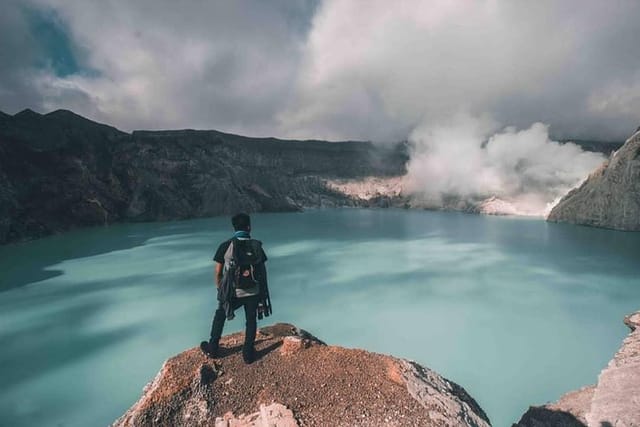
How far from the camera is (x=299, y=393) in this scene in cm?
398

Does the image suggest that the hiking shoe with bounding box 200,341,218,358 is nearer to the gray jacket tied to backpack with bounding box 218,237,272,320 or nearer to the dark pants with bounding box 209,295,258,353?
the dark pants with bounding box 209,295,258,353

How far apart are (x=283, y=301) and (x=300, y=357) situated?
10.0 meters

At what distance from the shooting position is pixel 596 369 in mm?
8867

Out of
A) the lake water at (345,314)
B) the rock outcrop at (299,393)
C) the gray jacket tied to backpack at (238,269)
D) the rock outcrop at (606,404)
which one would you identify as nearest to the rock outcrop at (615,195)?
the lake water at (345,314)

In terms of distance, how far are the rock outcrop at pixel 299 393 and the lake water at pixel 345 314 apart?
404 cm

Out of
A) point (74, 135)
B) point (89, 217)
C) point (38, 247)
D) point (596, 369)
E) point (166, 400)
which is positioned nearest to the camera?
point (166, 400)

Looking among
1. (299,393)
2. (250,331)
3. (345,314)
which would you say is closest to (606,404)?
(299,393)

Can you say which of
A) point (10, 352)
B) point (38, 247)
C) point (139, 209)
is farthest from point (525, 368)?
point (139, 209)

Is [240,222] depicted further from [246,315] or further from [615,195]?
[615,195]

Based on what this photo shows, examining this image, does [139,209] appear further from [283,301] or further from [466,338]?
[466,338]

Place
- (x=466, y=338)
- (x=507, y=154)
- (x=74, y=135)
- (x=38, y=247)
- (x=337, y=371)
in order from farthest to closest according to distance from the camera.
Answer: (x=507, y=154)
(x=74, y=135)
(x=38, y=247)
(x=466, y=338)
(x=337, y=371)

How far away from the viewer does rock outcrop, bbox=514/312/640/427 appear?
4.89m

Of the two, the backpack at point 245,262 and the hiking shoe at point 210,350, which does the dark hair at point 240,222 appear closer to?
the backpack at point 245,262

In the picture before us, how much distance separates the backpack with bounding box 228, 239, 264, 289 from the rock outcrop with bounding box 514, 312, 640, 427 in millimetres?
4982
